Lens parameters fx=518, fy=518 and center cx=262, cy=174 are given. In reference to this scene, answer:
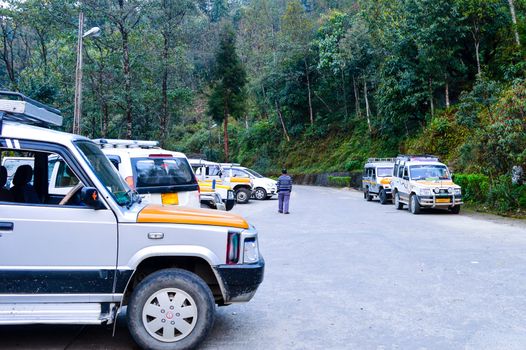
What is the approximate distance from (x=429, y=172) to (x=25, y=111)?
17940 mm

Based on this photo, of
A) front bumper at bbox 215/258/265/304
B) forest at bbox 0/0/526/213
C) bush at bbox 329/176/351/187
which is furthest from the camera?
bush at bbox 329/176/351/187

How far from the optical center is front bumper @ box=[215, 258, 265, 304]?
5180 mm

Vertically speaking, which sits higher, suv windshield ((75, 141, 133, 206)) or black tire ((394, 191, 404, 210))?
suv windshield ((75, 141, 133, 206))

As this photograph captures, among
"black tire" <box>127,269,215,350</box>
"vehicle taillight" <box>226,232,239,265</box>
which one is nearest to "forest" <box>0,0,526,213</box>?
"vehicle taillight" <box>226,232,239,265</box>

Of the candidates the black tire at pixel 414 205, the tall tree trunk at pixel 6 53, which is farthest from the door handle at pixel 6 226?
the tall tree trunk at pixel 6 53

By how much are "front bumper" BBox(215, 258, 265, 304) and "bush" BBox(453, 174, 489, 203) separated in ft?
57.5

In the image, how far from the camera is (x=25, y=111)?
17.7 ft

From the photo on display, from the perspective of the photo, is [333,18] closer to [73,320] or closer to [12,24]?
[12,24]

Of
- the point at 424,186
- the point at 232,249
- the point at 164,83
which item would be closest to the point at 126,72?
the point at 164,83

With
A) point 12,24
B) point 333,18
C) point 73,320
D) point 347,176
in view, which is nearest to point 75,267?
point 73,320

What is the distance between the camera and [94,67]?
104ft

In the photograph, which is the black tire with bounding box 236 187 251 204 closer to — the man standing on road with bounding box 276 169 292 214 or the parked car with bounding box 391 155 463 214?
the man standing on road with bounding box 276 169 292 214

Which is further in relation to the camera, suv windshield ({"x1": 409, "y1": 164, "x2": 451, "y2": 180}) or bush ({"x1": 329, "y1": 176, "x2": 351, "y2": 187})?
bush ({"x1": 329, "y1": 176, "x2": 351, "y2": 187})

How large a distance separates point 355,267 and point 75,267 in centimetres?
550
